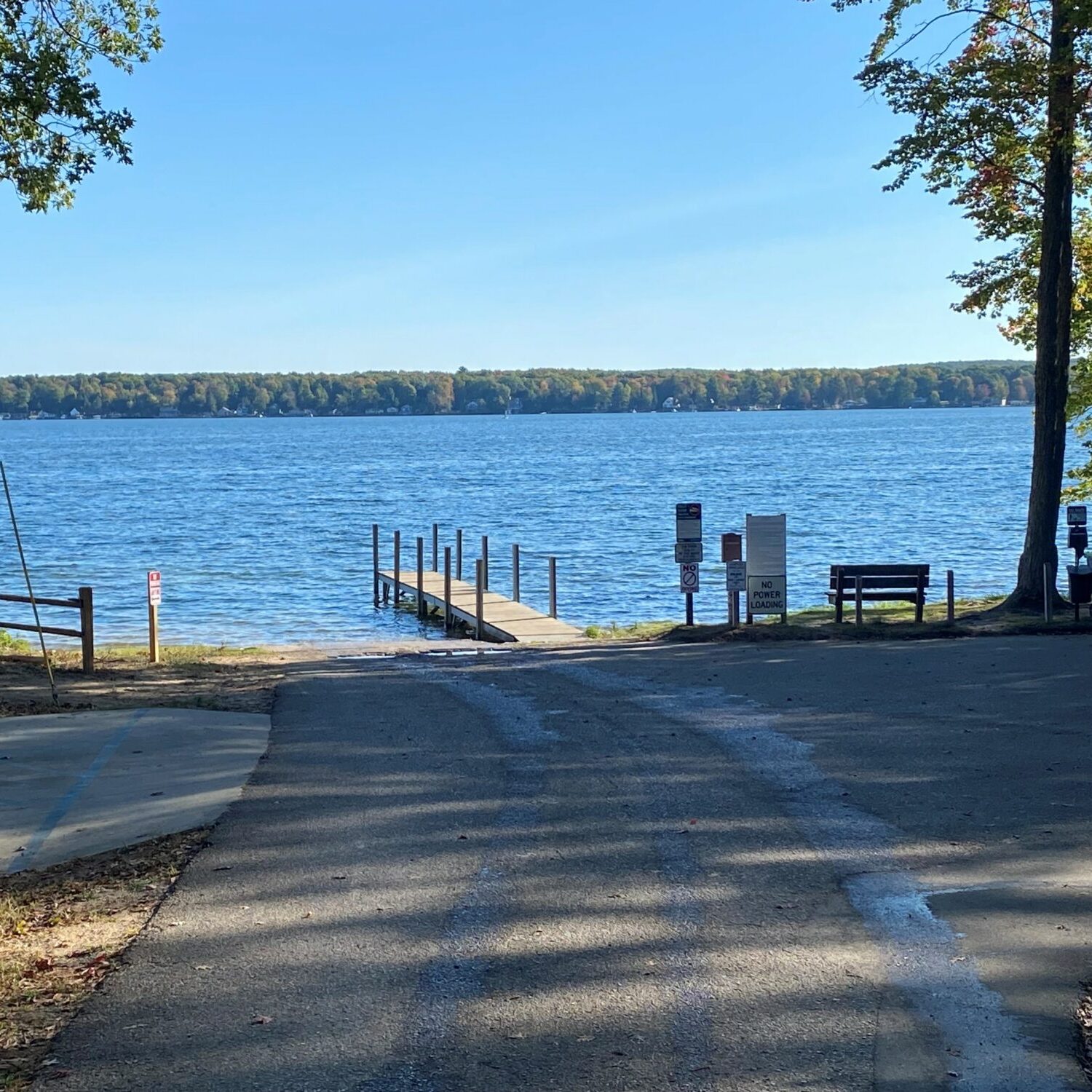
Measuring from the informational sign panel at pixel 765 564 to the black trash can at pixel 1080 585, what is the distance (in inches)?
157

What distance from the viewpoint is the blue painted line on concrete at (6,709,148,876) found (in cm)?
710

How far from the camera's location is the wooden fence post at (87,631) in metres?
14.3

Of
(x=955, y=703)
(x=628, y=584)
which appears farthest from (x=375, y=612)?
(x=955, y=703)

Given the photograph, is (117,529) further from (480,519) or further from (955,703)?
(955,703)

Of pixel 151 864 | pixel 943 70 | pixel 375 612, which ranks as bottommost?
pixel 375 612

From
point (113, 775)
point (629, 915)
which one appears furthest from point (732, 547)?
point (629, 915)

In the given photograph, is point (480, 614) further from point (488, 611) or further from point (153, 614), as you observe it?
point (153, 614)

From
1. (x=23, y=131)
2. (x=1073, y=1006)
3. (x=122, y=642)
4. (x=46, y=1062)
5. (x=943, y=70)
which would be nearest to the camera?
(x=46, y=1062)

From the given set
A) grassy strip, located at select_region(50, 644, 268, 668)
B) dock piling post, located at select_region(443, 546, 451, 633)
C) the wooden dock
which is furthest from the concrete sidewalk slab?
dock piling post, located at select_region(443, 546, 451, 633)

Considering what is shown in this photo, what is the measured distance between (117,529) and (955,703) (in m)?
44.0

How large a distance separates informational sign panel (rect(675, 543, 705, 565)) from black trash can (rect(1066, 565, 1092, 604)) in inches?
203

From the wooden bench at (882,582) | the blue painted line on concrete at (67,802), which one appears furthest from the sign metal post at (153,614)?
the wooden bench at (882,582)

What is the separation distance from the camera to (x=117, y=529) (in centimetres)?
5081

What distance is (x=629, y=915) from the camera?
5.89 metres
